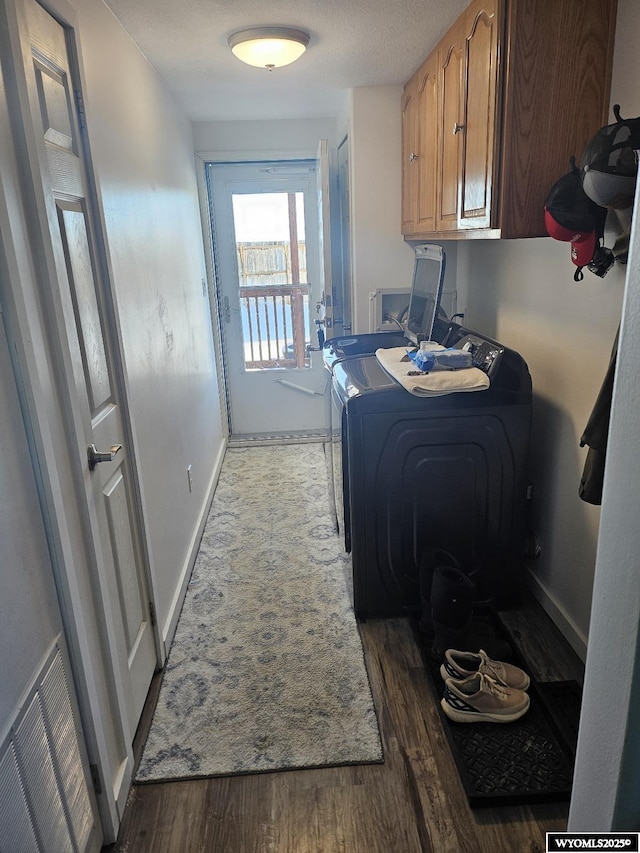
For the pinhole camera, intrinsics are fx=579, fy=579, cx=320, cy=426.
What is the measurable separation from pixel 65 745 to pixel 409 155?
2787 millimetres

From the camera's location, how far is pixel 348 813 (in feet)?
5.06

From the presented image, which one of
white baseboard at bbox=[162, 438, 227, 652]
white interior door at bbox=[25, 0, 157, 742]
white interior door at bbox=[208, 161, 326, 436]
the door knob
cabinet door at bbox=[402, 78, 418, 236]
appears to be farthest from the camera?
white interior door at bbox=[208, 161, 326, 436]

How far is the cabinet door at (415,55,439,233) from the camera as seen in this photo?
2424 millimetres

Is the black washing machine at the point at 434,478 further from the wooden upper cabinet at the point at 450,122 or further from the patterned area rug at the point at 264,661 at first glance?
the wooden upper cabinet at the point at 450,122

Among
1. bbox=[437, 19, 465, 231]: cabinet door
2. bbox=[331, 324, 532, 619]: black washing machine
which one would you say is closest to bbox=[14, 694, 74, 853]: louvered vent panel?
bbox=[331, 324, 532, 619]: black washing machine

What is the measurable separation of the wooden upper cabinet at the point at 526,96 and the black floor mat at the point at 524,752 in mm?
1476

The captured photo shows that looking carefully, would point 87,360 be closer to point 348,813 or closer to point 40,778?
point 40,778

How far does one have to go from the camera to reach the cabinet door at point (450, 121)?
2.09 meters

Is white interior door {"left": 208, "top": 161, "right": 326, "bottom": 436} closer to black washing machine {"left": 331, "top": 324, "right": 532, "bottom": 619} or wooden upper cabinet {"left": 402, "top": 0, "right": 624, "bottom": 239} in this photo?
black washing machine {"left": 331, "top": 324, "right": 532, "bottom": 619}

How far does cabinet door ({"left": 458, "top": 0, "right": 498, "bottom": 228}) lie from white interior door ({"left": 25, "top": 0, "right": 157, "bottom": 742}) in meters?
1.21

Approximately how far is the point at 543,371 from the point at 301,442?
93.8 inches

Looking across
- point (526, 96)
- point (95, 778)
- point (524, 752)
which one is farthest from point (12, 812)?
point (526, 96)

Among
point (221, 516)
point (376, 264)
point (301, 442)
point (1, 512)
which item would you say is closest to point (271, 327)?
point (301, 442)

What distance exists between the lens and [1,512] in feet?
3.33
